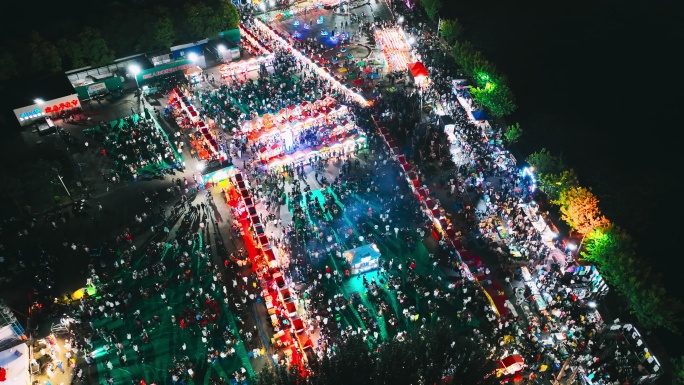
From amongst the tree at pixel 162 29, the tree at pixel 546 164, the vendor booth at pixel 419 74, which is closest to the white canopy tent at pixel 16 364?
the tree at pixel 546 164

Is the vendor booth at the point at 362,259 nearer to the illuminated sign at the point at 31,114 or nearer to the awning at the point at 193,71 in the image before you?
the awning at the point at 193,71

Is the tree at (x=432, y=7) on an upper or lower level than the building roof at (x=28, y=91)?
upper

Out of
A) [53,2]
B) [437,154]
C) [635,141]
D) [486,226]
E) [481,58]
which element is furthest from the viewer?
[53,2]

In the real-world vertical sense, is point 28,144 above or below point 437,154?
above

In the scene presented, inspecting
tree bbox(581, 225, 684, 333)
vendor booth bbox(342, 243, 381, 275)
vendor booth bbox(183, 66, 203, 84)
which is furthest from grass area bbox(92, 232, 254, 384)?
vendor booth bbox(183, 66, 203, 84)

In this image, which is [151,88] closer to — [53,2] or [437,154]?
[53,2]

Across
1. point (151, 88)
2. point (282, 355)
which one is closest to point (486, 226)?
point (282, 355)
